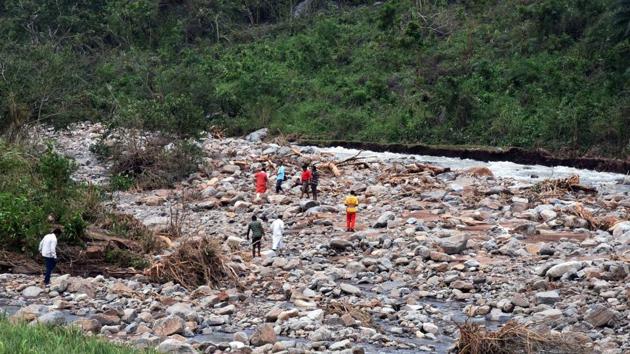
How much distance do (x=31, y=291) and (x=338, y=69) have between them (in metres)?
31.7

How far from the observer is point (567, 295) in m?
12.4

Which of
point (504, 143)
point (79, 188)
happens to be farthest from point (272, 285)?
point (504, 143)

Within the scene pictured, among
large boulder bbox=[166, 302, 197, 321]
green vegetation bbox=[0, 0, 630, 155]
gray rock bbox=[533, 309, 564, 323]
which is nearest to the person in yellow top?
large boulder bbox=[166, 302, 197, 321]

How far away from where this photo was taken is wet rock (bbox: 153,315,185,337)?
10.8 m

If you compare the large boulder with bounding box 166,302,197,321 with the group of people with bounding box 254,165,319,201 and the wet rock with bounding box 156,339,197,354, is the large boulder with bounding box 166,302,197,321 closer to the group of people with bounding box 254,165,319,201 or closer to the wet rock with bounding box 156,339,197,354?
the wet rock with bounding box 156,339,197,354

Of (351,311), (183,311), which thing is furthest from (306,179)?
(183,311)

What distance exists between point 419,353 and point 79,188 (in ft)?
28.1

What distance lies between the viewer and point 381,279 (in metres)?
14.0

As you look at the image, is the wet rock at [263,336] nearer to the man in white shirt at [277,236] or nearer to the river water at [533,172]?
the man in white shirt at [277,236]

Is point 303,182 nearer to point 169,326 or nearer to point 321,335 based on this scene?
point 169,326

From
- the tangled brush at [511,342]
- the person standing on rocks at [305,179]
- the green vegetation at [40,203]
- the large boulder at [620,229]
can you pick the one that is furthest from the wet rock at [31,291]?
the large boulder at [620,229]

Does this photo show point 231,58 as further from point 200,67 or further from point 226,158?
point 226,158

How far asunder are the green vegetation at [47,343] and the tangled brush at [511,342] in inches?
147

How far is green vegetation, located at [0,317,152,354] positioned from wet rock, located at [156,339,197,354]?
730mm
